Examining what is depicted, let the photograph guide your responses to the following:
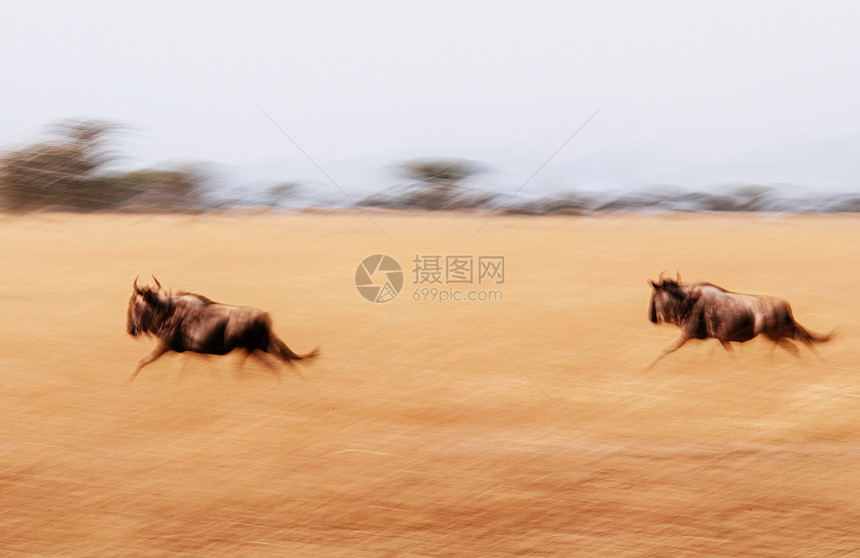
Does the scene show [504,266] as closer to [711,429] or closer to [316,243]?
[316,243]

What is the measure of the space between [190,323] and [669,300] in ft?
5.68

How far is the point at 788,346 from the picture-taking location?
10.8 ft

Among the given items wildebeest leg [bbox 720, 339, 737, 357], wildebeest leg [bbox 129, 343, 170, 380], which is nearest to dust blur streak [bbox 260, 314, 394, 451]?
wildebeest leg [bbox 129, 343, 170, 380]

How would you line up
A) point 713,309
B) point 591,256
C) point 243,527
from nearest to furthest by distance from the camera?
point 243,527
point 713,309
point 591,256

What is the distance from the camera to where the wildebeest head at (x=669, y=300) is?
10.8 ft

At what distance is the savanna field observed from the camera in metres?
3.02

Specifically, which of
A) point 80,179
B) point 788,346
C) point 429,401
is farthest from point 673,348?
point 80,179

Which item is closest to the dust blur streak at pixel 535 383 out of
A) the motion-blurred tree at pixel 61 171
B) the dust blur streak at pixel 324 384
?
the dust blur streak at pixel 324 384

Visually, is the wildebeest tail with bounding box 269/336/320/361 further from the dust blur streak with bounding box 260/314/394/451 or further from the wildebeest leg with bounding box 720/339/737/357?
the wildebeest leg with bounding box 720/339/737/357

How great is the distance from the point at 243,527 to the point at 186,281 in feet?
3.23

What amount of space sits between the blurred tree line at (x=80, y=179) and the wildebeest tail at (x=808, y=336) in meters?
2.36

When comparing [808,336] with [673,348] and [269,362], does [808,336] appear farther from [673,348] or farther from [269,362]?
[269,362]

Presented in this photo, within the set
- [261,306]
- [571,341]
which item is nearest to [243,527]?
[261,306]

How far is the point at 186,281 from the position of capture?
3469mm
